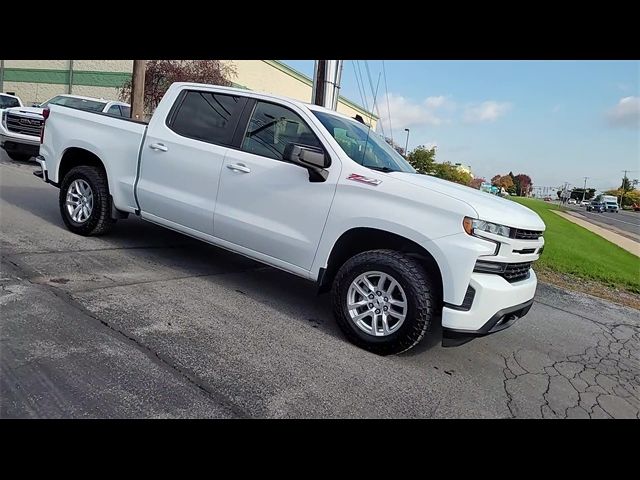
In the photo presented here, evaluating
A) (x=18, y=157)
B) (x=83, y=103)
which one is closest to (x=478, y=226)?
(x=83, y=103)

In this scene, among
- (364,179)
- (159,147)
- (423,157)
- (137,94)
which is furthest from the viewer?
(423,157)

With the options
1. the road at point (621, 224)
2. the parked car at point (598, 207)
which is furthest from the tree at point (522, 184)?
the road at point (621, 224)

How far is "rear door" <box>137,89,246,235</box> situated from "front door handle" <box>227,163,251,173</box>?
0.15 metres

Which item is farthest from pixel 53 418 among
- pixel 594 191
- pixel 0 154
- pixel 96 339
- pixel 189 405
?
pixel 594 191

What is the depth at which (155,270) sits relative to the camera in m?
5.02

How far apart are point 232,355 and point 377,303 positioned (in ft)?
4.08

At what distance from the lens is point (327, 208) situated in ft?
12.9

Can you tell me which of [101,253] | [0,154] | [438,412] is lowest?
[438,412]

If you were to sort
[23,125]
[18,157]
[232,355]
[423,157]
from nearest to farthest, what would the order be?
[232,355] → [23,125] → [18,157] → [423,157]

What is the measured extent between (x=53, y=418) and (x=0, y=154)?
16569mm

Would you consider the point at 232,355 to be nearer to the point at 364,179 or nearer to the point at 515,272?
the point at 364,179

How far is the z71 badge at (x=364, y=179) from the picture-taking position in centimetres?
376
